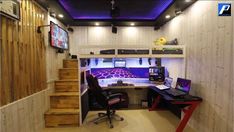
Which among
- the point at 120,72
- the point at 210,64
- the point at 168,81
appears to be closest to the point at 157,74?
the point at 168,81

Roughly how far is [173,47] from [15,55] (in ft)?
10.7

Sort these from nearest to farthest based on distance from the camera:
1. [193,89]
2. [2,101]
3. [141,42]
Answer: [2,101] < [193,89] < [141,42]

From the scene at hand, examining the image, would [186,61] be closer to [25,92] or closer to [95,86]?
[95,86]

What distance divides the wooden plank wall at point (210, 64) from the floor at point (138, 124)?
0.54 metres

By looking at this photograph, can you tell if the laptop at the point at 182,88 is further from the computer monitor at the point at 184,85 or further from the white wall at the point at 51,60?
the white wall at the point at 51,60

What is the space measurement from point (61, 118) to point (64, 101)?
1.46ft

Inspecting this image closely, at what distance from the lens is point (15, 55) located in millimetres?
2643

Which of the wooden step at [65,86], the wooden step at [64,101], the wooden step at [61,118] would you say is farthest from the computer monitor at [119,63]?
the wooden step at [61,118]

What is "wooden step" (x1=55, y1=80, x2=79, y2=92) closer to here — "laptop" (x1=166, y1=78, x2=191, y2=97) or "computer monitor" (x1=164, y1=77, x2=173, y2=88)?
"laptop" (x1=166, y1=78, x2=191, y2=97)

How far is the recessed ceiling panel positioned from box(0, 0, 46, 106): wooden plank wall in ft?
2.90

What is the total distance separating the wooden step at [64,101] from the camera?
12.9 ft

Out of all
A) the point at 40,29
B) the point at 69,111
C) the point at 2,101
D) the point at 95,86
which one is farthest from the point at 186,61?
the point at 2,101

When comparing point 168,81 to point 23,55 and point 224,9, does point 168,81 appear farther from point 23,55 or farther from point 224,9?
point 23,55

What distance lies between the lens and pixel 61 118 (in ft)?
11.9
